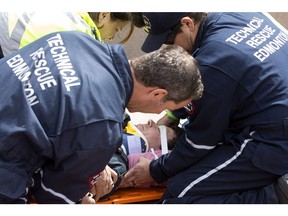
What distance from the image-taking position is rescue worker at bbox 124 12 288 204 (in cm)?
206

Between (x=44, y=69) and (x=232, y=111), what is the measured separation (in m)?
0.93

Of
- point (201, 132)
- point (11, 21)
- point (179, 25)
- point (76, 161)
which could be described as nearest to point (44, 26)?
point (11, 21)

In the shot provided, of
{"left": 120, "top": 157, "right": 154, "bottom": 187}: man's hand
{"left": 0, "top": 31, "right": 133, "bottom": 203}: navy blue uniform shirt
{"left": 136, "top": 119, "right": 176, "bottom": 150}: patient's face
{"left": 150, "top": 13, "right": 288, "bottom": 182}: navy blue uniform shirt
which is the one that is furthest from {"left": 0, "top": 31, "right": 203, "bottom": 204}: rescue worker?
{"left": 136, "top": 119, "right": 176, "bottom": 150}: patient's face

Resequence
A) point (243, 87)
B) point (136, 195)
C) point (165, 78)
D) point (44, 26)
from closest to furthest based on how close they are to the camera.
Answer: point (165, 78) → point (243, 87) → point (44, 26) → point (136, 195)

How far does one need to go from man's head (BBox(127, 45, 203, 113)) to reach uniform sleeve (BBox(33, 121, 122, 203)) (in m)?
0.23

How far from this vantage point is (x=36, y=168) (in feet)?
5.75

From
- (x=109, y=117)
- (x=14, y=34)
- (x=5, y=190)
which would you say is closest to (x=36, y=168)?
(x=5, y=190)

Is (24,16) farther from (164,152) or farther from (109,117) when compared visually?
(164,152)

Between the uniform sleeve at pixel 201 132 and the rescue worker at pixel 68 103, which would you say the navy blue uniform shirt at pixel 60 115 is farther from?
the uniform sleeve at pixel 201 132

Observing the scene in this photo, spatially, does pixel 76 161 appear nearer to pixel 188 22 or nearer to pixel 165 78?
pixel 165 78

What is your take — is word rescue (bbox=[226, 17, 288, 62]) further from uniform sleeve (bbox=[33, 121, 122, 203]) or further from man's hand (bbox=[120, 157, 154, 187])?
man's hand (bbox=[120, 157, 154, 187])

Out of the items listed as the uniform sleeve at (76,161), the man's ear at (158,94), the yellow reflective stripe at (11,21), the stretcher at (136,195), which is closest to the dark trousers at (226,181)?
the stretcher at (136,195)

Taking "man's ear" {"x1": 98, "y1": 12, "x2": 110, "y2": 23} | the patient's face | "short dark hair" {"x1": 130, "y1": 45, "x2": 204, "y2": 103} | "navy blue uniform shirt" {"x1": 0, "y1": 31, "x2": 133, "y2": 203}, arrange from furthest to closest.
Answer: the patient's face → "man's ear" {"x1": 98, "y1": 12, "x2": 110, "y2": 23} → "short dark hair" {"x1": 130, "y1": 45, "x2": 204, "y2": 103} → "navy blue uniform shirt" {"x1": 0, "y1": 31, "x2": 133, "y2": 203}

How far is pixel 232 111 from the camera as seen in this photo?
2.16 metres
